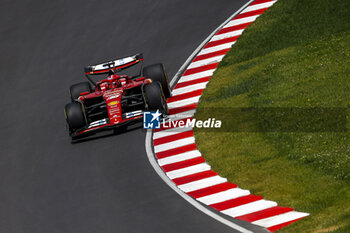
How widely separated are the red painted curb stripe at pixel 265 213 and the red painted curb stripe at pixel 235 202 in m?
0.63

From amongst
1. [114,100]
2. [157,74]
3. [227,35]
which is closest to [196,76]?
[157,74]

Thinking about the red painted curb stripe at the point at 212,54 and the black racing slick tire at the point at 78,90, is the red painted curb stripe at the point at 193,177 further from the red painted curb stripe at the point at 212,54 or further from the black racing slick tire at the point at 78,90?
the red painted curb stripe at the point at 212,54

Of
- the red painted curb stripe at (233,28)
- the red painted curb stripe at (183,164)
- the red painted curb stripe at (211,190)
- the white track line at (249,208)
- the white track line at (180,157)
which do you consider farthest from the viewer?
the red painted curb stripe at (233,28)

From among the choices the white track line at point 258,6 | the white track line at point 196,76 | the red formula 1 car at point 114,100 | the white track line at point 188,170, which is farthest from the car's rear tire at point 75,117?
the white track line at point 258,6

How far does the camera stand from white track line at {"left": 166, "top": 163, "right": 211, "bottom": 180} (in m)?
16.6

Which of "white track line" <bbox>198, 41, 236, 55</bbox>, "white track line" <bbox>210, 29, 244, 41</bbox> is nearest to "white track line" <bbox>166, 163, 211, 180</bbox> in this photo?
"white track line" <bbox>198, 41, 236, 55</bbox>

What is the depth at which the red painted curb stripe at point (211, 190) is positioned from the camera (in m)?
15.4

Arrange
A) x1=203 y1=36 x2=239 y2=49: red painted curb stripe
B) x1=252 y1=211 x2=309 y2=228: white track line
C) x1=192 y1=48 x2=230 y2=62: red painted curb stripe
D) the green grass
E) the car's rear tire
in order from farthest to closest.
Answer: x1=203 y1=36 x2=239 y2=49: red painted curb stripe < x1=192 y1=48 x2=230 y2=62: red painted curb stripe < the car's rear tire < the green grass < x1=252 y1=211 x2=309 y2=228: white track line

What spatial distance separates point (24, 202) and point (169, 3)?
12829 mm

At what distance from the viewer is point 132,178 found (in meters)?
16.8

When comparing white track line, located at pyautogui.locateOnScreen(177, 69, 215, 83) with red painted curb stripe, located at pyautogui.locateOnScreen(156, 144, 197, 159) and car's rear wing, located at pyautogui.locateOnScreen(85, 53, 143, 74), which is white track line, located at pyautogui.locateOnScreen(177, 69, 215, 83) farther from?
red painted curb stripe, located at pyautogui.locateOnScreen(156, 144, 197, 159)

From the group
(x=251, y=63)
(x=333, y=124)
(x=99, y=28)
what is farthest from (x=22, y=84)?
(x=333, y=124)

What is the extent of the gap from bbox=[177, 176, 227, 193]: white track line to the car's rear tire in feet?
14.1

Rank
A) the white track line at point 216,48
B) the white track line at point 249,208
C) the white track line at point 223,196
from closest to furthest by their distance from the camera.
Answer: the white track line at point 249,208 < the white track line at point 223,196 < the white track line at point 216,48
